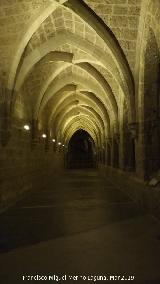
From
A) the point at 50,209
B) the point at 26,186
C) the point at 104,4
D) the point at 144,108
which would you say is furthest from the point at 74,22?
the point at 26,186

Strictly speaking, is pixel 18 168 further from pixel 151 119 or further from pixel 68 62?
pixel 151 119

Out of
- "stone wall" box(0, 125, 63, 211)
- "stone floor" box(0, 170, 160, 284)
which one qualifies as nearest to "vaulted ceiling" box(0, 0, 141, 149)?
"stone wall" box(0, 125, 63, 211)

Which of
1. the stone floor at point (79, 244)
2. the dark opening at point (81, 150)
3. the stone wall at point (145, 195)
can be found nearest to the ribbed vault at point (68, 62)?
the stone wall at point (145, 195)

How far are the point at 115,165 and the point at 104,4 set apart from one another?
28.5 feet

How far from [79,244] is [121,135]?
7506 millimetres

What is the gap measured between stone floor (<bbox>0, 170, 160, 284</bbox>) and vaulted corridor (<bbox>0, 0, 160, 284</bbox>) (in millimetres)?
13

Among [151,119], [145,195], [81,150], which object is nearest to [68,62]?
[151,119]

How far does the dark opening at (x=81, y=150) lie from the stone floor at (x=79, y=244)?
89.5 feet

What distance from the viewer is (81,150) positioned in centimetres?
3631

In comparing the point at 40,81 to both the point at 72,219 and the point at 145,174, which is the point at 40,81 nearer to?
the point at 145,174

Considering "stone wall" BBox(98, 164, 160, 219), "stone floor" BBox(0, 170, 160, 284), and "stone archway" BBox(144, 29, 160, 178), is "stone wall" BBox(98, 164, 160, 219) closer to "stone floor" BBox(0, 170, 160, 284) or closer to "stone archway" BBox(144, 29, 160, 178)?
"stone floor" BBox(0, 170, 160, 284)

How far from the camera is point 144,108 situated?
7.28 meters

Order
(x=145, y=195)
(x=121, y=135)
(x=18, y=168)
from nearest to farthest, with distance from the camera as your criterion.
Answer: (x=145, y=195)
(x=18, y=168)
(x=121, y=135)

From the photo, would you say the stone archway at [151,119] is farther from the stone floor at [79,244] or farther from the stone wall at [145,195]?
the stone floor at [79,244]
